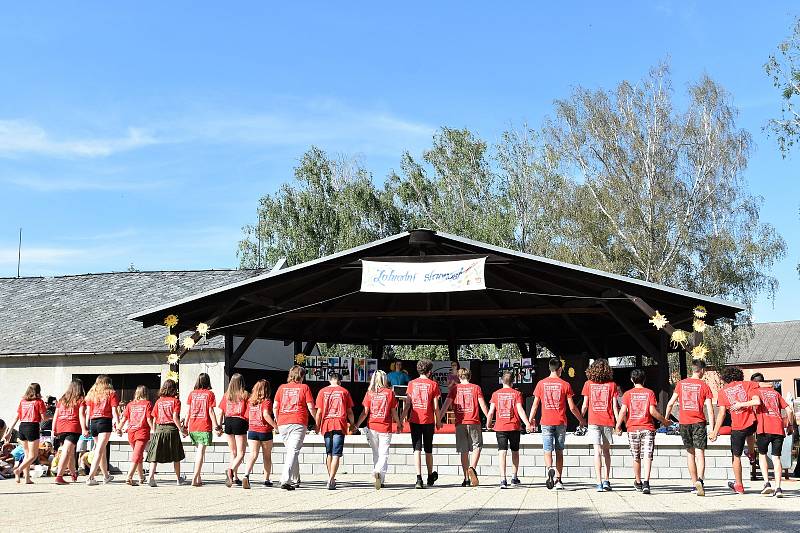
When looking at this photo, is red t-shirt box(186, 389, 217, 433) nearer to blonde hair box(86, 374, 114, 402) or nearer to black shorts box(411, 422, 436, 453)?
blonde hair box(86, 374, 114, 402)

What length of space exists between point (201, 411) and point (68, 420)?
2219mm

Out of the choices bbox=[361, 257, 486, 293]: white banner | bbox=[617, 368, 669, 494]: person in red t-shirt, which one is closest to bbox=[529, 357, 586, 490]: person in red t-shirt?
bbox=[617, 368, 669, 494]: person in red t-shirt

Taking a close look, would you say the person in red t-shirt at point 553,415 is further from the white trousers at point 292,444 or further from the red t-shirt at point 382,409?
the white trousers at point 292,444

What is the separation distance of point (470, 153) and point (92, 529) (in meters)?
33.7

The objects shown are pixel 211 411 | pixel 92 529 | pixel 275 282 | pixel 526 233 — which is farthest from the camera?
pixel 526 233

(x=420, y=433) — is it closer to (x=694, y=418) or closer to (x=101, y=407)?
(x=694, y=418)

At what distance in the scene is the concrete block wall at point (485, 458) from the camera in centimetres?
1376

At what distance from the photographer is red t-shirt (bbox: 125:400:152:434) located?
41.8 feet

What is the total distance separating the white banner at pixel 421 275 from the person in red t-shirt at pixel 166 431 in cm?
380

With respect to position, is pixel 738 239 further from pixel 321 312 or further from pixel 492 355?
pixel 321 312

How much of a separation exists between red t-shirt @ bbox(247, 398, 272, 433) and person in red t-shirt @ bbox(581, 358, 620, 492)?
4.24 meters

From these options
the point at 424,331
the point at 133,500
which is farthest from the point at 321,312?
the point at 133,500

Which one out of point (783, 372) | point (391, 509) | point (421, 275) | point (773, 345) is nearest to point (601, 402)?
point (391, 509)

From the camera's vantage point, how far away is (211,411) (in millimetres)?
12312
